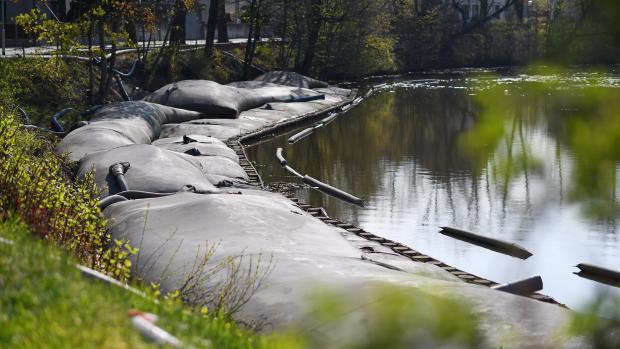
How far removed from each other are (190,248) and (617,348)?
24.0 feet

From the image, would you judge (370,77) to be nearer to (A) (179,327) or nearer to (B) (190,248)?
(B) (190,248)

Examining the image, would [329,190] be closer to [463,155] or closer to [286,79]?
[463,155]

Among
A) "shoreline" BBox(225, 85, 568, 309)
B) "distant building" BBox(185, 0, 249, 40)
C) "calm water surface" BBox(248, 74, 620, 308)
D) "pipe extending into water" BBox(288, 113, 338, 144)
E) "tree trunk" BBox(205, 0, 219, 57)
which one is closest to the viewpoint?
"calm water surface" BBox(248, 74, 620, 308)

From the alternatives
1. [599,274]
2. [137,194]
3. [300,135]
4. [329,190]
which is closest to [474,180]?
[329,190]

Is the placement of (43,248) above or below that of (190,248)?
above

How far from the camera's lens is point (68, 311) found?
403cm

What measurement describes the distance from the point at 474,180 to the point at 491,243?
7.11m

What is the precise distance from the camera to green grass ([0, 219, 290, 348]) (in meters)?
3.61

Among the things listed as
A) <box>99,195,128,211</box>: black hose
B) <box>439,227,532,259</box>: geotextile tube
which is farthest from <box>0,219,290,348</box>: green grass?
<box>439,227,532,259</box>: geotextile tube

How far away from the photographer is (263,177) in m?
23.1

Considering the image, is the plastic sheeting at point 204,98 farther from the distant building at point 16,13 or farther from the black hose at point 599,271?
the black hose at point 599,271

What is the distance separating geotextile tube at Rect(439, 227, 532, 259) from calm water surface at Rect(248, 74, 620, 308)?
11 cm

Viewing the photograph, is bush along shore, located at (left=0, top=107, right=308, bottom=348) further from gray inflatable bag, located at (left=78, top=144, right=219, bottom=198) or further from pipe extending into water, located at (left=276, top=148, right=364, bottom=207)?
pipe extending into water, located at (left=276, top=148, right=364, bottom=207)


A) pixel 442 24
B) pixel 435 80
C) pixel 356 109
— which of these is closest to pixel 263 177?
pixel 356 109
